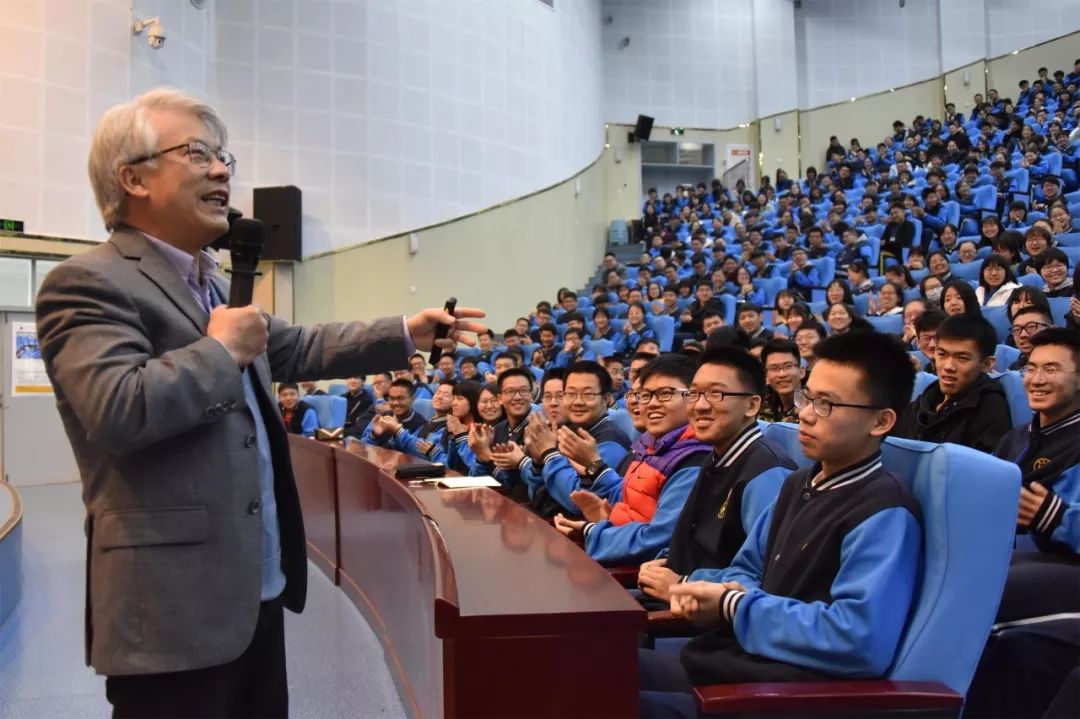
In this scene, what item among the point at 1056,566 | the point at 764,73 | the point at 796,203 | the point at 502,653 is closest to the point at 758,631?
the point at 502,653

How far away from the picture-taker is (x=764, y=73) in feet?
55.3

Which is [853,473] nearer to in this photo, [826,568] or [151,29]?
[826,568]

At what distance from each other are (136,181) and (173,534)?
49 centimetres

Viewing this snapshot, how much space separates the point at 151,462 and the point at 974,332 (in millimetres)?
2762

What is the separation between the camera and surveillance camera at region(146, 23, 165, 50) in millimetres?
8680

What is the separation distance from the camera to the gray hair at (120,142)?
1182 millimetres

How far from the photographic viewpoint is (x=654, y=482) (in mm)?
2424

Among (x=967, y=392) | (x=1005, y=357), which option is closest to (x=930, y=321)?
(x=1005, y=357)

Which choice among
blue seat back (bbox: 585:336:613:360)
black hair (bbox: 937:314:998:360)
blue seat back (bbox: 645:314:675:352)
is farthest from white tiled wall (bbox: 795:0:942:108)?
black hair (bbox: 937:314:998:360)

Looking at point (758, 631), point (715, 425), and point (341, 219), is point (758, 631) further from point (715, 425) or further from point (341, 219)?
point (341, 219)

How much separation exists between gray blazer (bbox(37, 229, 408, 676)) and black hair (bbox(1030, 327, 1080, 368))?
7.31 ft

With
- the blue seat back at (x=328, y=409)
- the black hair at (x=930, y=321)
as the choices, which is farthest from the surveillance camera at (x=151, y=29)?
the black hair at (x=930, y=321)

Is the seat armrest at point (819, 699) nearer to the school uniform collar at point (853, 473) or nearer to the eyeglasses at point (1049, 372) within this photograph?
the school uniform collar at point (853, 473)

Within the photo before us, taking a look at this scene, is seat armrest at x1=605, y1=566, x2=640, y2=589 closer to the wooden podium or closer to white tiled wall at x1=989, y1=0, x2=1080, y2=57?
the wooden podium
